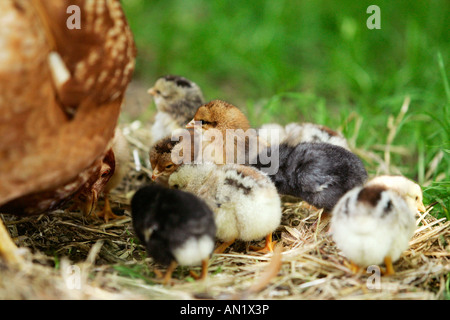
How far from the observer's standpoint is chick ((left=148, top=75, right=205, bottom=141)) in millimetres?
4383

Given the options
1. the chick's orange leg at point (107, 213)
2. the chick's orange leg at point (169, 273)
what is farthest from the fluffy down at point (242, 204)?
the chick's orange leg at point (107, 213)

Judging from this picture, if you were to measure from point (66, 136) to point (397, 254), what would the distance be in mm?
1763

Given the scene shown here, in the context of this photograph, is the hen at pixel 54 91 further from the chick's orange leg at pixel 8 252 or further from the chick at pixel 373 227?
the chick at pixel 373 227

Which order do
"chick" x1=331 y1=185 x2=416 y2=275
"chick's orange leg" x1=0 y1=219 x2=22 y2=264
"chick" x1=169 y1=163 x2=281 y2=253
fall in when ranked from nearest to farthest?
"chick's orange leg" x1=0 y1=219 x2=22 y2=264 → "chick" x1=331 y1=185 x2=416 y2=275 → "chick" x1=169 y1=163 x2=281 y2=253

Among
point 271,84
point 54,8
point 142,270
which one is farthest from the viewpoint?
point 271,84

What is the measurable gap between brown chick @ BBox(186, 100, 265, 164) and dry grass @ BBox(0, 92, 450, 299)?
591 millimetres

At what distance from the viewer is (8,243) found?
97.8 inches

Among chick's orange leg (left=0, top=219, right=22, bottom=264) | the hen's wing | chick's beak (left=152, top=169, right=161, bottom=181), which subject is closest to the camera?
the hen's wing

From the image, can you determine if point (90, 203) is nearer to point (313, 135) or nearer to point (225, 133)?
point (225, 133)

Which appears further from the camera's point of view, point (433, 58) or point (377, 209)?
point (433, 58)

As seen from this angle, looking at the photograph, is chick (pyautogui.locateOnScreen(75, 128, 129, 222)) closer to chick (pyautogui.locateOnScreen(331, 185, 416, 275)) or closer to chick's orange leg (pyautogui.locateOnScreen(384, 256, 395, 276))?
chick (pyautogui.locateOnScreen(331, 185, 416, 275))

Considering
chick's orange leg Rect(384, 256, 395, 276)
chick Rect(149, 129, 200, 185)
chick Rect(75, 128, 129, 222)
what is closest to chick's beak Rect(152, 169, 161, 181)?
chick Rect(149, 129, 200, 185)
